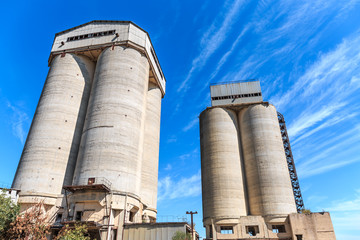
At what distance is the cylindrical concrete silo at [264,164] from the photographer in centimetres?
4588

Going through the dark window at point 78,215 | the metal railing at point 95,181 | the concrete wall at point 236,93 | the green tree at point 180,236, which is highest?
the concrete wall at point 236,93

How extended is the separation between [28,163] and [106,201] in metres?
13.8

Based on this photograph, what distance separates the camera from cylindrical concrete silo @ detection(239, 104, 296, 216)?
4588cm

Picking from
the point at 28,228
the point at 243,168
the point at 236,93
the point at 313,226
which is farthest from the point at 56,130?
the point at 313,226

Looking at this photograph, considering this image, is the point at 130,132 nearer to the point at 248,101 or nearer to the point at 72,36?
the point at 72,36

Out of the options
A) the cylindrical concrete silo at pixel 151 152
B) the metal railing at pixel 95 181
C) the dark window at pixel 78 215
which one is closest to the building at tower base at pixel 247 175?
the cylindrical concrete silo at pixel 151 152

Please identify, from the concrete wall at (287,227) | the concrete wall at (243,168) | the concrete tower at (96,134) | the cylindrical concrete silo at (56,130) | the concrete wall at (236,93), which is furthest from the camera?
the concrete wall at (236,93)

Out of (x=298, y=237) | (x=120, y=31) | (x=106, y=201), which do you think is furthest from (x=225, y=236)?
(x=120, y=31)

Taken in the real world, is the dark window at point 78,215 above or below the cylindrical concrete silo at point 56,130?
below

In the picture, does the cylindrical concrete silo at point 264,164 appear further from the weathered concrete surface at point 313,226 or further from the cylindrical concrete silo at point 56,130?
the cylindrical concrete silo at point 56,130

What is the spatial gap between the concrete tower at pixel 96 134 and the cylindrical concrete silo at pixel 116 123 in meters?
0.13

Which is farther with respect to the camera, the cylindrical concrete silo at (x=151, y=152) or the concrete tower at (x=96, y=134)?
the cylindrical concrete silo at (x=151, y=152)

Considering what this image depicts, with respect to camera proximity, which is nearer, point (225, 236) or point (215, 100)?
point (225, 236)

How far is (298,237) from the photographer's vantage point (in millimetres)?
41688
